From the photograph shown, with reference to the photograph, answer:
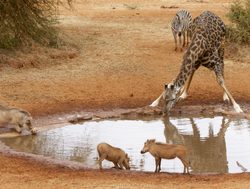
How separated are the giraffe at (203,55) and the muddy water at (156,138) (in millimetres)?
820

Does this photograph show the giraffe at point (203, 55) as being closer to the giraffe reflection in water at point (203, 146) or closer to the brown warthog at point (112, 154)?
the giraffe reflection in water at point (203, 146)

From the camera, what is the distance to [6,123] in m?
15.1

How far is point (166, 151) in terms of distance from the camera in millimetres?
12023

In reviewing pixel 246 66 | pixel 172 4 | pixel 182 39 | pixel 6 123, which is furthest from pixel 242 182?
pixel 172 4

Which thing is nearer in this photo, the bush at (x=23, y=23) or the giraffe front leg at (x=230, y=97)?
the giraffe front leg at (x=230, y=97)

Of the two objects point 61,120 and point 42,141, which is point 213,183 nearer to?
point 42,141

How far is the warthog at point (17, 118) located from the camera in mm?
14773

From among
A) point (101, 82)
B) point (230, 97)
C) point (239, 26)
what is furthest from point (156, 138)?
point (239, 26)

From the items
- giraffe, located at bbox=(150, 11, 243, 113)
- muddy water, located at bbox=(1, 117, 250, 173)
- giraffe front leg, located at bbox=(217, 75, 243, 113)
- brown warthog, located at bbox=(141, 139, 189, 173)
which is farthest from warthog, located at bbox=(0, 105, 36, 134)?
giraffe front leg, located at bbox=(217, 75, 243, 113)

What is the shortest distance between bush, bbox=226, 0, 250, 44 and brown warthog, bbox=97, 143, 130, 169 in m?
11.5

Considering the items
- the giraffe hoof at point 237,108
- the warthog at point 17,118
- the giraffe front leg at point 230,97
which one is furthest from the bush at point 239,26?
the warthog at point 17,118

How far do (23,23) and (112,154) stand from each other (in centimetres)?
931

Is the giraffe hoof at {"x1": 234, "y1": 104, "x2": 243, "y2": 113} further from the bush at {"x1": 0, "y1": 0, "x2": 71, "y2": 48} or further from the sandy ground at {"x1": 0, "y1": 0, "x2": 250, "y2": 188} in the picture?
the bush at {"x1": 0, "y1": 0, "x2": 71, "y2": 48}

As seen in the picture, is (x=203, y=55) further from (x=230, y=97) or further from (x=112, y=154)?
(x=112, y=154)
